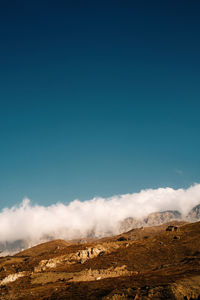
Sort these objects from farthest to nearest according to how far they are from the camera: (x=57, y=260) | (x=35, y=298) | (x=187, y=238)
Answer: (x=187, y=238), (x=57, y=260), (x=35, y=298)

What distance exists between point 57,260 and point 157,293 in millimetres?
88266

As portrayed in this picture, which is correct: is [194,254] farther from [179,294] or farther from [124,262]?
[179,294]

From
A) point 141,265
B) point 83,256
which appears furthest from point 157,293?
point 83,256

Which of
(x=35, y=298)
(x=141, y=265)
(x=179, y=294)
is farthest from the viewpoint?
(x=141, y=265)

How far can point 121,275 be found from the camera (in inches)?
3413

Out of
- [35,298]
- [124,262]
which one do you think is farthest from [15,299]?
[124,262]

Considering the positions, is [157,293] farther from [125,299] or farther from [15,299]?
[15,299]

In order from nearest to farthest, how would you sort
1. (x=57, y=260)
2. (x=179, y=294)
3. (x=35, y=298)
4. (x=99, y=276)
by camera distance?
(x=179, y=294) → (x=35, y=298) → (x=99, y=276) → (x=57, y=260)

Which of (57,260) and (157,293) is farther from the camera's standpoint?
(57,260)

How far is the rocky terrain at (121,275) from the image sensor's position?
170ft

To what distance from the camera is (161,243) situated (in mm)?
131125

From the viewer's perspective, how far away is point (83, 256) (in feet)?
423

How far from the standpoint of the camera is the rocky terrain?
5175cm

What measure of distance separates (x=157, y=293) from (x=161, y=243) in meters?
88.5
